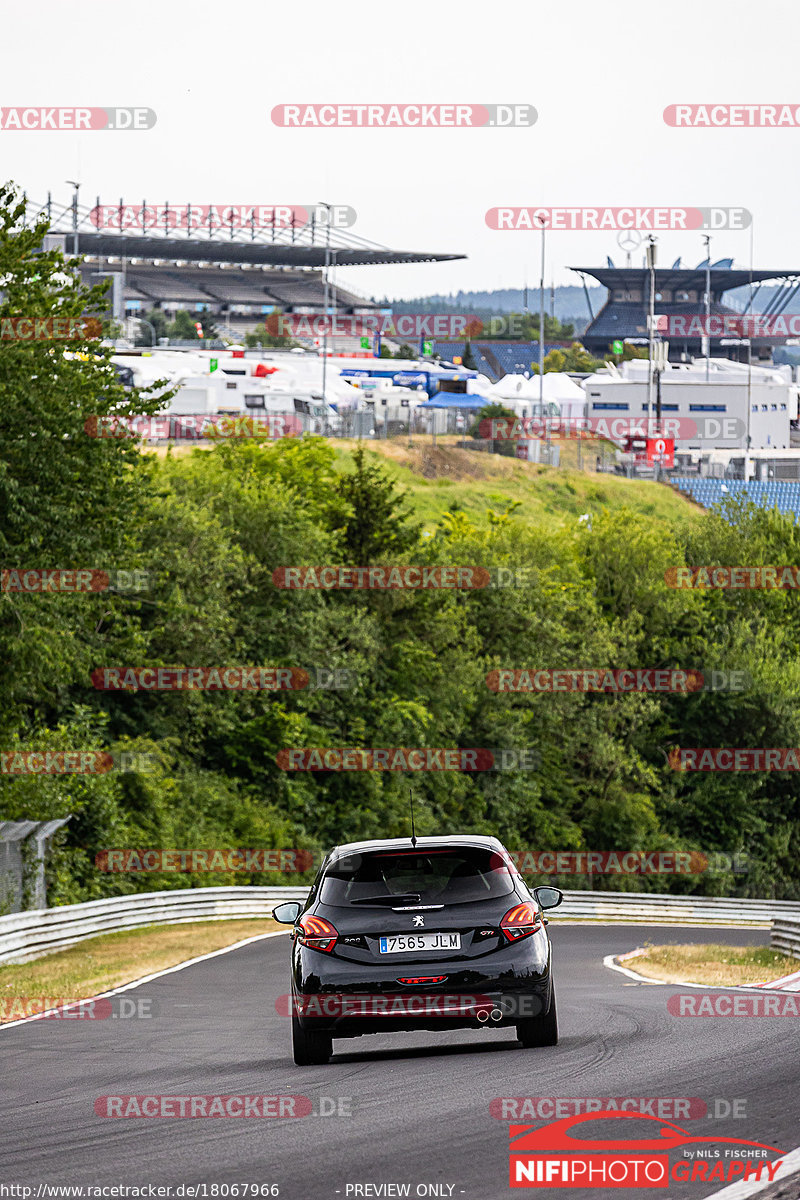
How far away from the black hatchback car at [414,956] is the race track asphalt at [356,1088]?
0.28m

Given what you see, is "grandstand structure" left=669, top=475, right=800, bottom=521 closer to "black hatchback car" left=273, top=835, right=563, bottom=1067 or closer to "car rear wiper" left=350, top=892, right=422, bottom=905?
"black hatchback car" left=273, top=835, right=563, bottom=1067

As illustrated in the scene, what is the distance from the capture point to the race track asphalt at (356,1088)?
257 inches

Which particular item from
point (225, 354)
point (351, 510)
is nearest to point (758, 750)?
point (351, 510)

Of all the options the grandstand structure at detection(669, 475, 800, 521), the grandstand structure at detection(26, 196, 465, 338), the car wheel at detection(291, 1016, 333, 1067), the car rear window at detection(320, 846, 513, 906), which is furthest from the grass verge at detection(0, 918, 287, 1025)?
the grandstand structure at detection(26, 196, 465, 338)

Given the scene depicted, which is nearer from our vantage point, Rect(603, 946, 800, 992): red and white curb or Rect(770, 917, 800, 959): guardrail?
Rect(603, 946, 800, 992): red and white curb

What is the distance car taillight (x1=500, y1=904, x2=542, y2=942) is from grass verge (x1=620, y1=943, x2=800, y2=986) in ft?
26.7

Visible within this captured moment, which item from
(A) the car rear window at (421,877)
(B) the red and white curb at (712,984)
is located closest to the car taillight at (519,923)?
(A) the car rear window at (421,877)

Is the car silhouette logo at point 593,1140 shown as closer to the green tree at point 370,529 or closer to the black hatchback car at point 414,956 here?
the black hatchback car at point 414,956

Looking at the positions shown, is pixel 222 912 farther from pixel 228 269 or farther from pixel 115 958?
pixel 228 269

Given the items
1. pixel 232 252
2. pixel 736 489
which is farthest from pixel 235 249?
pixel 736 489

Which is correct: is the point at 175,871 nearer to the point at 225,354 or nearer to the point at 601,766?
the point at 601,766

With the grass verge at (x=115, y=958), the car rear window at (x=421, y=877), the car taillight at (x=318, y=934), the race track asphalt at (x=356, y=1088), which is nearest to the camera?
the race track asphalt at (x=356, y=1088)

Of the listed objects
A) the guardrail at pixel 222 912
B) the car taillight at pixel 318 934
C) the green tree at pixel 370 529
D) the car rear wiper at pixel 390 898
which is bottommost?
the guardrail at pixel 222 912

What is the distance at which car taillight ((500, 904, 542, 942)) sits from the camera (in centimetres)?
933
